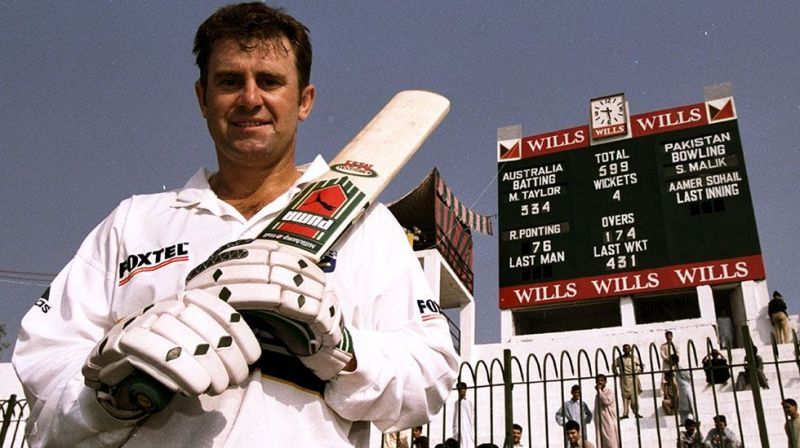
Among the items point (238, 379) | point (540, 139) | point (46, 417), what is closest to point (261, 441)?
point (238, 379)

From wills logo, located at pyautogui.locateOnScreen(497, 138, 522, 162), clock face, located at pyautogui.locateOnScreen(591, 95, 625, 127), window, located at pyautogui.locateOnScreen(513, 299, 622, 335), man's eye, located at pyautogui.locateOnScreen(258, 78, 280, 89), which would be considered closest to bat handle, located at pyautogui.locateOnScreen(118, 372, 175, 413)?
man's eye, located at pyautogui.locateOnScreen(258, 78, 280, 89)

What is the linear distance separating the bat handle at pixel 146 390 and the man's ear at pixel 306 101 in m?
0.74

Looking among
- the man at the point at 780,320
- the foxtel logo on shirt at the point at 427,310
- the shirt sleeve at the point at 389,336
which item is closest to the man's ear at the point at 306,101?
the shirt sleeve at the point at 389,336

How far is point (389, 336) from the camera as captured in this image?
1438mm

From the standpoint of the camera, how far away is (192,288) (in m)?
1.22

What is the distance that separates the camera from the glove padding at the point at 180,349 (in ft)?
3.50

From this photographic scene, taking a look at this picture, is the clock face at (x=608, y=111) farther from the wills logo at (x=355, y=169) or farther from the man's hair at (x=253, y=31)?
the man's hair at (x=253, y=31)

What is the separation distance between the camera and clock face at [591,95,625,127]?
20.0 metres

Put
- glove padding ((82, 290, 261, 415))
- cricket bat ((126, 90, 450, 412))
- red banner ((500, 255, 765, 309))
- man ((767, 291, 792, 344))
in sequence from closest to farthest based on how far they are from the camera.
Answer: glove padding ((82, 290, 261, 415)), cricket bat ((126, 90, 450, 412)), man ((767, 291, 792, 344)), red banner ((500, 255, 765, 309))

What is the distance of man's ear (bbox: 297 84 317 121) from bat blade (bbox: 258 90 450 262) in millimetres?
142

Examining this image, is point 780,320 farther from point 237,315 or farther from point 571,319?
point 237,315

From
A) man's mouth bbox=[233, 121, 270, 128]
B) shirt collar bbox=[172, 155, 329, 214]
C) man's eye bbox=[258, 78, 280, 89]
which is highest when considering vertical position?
man's eye bbox=[258, 78, 280, 89]

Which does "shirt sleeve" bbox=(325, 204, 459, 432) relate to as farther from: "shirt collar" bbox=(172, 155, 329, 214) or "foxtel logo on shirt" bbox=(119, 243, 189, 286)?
"foxtel logo on shirt" bbox=(119, 243, 189, 286)

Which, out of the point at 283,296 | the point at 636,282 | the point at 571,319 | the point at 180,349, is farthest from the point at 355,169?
the point at 571,319
